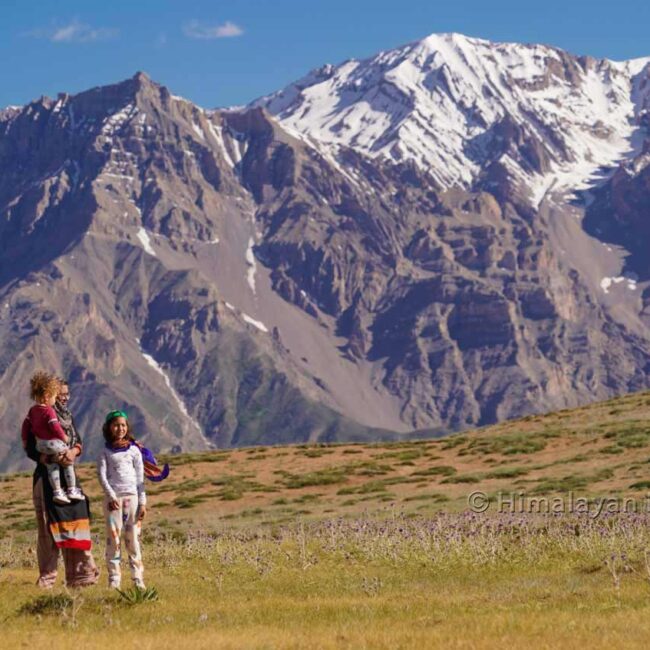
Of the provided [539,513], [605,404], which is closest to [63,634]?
[539,513]

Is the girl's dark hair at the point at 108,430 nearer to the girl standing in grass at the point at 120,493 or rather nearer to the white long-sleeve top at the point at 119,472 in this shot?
the girl standing in grass at the point at 120,493

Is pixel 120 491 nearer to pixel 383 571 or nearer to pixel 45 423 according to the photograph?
pixel 45 423

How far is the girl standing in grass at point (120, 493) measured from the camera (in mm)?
21281

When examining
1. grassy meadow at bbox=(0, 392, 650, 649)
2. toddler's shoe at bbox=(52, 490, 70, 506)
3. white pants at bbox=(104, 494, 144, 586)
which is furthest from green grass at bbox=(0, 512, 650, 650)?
toddler's shoe at bbox=(52, 490, 70, 506)

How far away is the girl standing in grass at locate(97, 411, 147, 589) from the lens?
21281mm

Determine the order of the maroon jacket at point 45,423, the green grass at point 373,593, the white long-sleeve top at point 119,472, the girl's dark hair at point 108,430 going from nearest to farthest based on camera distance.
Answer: the green grass at point 373,593 → the maroon jacket at point 45,423 → the girl's dark hair at point 108,430 → the white long-sleeve top at point 119,472

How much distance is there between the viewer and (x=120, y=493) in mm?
21391

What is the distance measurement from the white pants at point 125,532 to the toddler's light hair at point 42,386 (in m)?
2.04

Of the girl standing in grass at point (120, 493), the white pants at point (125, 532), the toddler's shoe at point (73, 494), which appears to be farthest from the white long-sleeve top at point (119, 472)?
the toddler's shoe at point (73, 494)

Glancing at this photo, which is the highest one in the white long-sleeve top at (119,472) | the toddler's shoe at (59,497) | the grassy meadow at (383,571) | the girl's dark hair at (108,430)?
the girl's dark hair at (108,430)

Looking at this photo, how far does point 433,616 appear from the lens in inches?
760

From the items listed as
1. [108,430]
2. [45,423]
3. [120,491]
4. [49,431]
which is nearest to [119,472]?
[120,491]

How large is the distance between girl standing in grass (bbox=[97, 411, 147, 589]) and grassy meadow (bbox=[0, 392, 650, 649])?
1.82 ft

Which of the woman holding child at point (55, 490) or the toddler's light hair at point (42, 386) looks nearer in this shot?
the toddler's light hair at point (42, 386)
